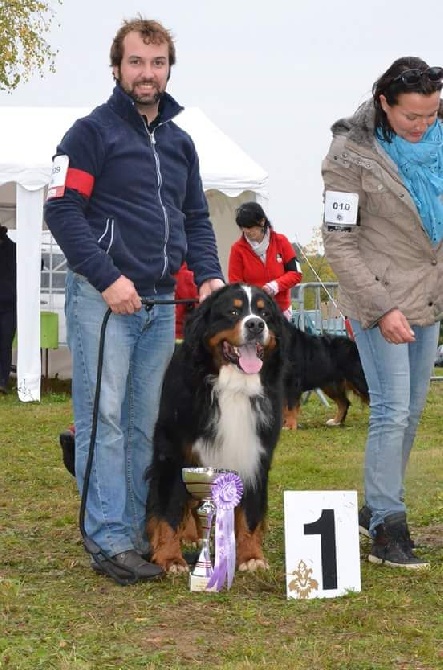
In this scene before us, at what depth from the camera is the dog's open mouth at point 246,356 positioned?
4.06 meters

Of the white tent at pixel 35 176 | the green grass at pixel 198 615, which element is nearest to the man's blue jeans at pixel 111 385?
the green grass at pixel 198 615

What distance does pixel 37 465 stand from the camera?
694cm

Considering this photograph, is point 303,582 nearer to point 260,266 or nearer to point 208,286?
point 208,286

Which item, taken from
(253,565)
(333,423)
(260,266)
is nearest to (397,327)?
(253,565)

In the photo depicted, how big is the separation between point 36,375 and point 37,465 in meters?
3.67

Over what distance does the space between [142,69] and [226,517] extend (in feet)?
5.36

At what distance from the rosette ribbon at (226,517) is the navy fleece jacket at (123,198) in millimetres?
764

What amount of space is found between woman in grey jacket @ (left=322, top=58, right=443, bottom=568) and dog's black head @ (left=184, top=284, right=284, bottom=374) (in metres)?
0.32

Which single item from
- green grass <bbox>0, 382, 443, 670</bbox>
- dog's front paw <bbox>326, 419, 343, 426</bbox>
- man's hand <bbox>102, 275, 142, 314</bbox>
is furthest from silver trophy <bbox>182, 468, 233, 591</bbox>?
A: dog's front paw <bbox>326, 419, 343, 426</bbox>

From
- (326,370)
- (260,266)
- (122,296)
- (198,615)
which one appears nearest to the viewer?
(198,615)

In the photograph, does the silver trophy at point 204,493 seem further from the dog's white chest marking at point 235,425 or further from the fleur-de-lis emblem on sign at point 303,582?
the fleur-de-lis emblem on sign at point 303,582

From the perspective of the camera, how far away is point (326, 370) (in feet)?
30.0

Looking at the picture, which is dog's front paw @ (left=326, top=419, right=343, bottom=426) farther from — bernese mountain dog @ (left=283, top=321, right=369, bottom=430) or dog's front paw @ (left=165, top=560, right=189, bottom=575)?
dog's front paw @ (left=165, top=560, right=189, bottom=575)

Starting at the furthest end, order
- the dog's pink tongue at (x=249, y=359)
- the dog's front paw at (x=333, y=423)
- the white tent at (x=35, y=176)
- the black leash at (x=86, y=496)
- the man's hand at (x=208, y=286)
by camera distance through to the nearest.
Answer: the white tent at (x=35, y=176), the dog's front paw at (x=333, y=423), the man's hand at (x=208, y=286), the dog's pink tongue at (x=249, y=359), the black leash at (x=86, y=496)
